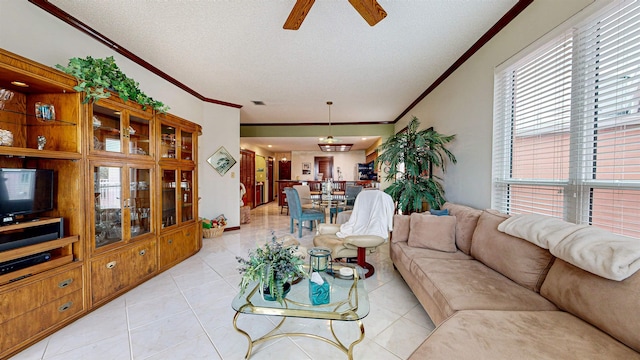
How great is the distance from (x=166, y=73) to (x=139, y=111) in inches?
51.0

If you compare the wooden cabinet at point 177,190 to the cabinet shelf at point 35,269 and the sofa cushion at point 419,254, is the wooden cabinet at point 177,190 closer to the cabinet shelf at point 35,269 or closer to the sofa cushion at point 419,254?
the cabinet shelf at point 35,269

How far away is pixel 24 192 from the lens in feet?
5.76

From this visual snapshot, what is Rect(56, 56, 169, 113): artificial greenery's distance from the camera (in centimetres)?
196

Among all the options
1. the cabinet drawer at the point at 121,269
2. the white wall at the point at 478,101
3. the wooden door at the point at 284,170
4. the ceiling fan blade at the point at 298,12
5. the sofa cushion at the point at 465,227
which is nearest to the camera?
the ceiling fan blade at the point at 298,12

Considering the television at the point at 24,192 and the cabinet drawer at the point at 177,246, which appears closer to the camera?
the television at the point at 24,192

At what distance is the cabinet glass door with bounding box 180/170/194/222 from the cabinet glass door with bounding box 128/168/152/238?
0.56 m

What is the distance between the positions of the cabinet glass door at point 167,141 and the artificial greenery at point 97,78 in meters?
0.68

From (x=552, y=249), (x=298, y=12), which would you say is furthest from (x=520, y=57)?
(x=298, y=12)

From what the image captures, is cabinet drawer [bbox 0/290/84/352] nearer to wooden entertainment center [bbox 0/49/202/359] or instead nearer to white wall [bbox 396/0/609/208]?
wooden entertainment center [bbox 0/49/202/359]

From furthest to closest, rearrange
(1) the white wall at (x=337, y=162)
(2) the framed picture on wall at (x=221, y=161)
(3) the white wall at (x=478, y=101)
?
1. (1) the white wall at (x=337, y=162)
2. (2) the framed picture on wall at (x=221, y=161)
3. (3) the white wall at (x=478, y=101)

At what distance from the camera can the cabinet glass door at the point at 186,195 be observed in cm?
343

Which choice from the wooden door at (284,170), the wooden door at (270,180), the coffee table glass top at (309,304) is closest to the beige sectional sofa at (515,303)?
the coffee table glass top at (309,304)

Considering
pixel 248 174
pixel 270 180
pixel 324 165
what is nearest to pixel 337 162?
pixel 324 165

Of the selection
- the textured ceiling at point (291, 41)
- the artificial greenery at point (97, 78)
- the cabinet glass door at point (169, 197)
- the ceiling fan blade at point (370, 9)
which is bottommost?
the cabinet glass door at point (169, 197)
